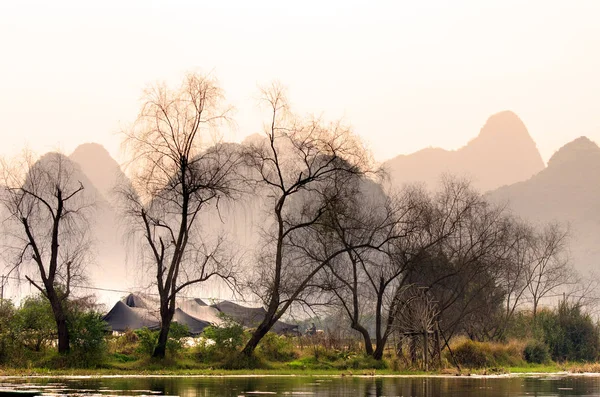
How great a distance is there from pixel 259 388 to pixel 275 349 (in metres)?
18.6

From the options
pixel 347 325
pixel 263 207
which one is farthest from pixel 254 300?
pixel 347 325

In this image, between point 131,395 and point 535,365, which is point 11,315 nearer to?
point 131,395

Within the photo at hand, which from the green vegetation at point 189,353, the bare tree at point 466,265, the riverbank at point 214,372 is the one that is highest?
the bare tree at point 466,265

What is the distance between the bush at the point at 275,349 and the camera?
48594 millimetres

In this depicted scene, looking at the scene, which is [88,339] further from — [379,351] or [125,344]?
[379,351]

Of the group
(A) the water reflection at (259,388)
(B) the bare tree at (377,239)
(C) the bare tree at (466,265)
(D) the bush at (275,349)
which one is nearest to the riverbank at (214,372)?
(D) the bush at (275,349)

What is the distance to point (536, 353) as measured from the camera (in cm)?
6619

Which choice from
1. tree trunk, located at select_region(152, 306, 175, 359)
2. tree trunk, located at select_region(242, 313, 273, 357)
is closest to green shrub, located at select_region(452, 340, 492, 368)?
tree trunk, located at select_region(242, 313, 273, 357)

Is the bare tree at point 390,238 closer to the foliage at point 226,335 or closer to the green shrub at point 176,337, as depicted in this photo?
the foliage at point 226,335

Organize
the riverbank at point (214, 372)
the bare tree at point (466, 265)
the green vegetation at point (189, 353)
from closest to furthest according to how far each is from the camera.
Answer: the riverbank at point (214, 372) → the green vegetation at point (189, 353) → the bare tree at point (466, 265)

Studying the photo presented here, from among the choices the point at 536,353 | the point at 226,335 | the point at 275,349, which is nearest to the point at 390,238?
the point at 275,349

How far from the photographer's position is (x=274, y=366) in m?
46.1

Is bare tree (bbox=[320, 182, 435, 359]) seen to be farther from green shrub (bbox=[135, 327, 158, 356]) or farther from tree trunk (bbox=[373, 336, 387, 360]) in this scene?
green shrub (bbox=[135, 327, 158, 356])

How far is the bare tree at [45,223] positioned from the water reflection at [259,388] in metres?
9.61
